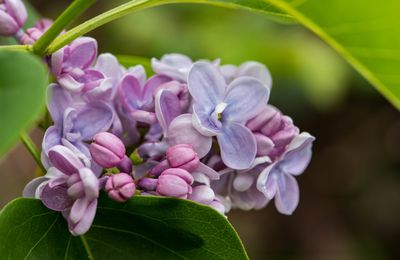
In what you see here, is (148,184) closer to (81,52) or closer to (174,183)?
(174,183)

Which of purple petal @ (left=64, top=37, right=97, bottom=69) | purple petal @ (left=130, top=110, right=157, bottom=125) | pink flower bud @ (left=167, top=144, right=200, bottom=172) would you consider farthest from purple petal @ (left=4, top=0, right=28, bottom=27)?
pink flower bud @ (left=167, top=144, right=200, bottom=172)

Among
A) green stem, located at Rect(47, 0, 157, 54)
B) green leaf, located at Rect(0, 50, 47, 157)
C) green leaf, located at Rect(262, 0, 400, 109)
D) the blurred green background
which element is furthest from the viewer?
the blurred green background

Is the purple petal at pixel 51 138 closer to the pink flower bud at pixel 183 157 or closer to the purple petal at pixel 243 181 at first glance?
the pink flower bud at pixel 183 157

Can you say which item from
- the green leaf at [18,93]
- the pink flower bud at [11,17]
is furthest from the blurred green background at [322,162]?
the green leaf at [18,93]

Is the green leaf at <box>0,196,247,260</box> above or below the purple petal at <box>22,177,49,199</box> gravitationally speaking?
below

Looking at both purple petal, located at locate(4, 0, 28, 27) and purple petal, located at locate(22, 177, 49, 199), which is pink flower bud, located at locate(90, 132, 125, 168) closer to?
purple petal, located at locate(22, 177, 49, 199)

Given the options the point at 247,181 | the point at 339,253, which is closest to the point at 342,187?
the point at 339,253

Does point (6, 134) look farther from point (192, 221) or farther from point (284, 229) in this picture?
point (284, 229)
